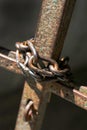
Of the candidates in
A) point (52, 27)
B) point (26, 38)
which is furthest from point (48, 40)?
point (26, 38)

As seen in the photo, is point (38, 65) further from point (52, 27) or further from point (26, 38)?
point (26, 38)

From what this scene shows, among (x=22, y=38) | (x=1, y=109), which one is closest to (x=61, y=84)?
(x=22, y=38)

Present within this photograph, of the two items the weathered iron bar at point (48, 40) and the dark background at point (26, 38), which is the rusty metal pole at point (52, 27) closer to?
the weathered iron bar at point (48, 40)

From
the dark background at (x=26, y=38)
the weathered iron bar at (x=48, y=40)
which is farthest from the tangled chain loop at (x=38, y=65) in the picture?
the dark background at (x=26, y=38)

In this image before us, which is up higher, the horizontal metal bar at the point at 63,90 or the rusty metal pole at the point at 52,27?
the rusty metal pole at the point at 52,27

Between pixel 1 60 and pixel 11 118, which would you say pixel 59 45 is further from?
pixel 11 118

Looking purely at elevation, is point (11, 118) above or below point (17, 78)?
below
